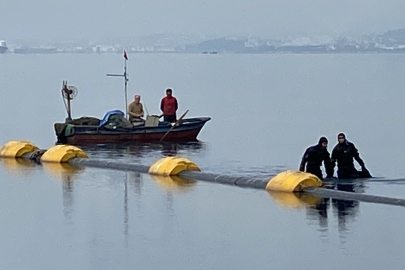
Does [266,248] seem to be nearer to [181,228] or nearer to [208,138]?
[181,228]

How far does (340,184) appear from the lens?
Answer: 23703 millimetres

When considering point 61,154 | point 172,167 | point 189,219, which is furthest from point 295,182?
point 61,154

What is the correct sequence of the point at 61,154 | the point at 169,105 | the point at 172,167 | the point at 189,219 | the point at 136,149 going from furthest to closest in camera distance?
A: the point at 169,105
the point at 136,149
the point at 61,154
the point at 172,167
the point at 189,219

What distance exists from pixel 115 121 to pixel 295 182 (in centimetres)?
1120

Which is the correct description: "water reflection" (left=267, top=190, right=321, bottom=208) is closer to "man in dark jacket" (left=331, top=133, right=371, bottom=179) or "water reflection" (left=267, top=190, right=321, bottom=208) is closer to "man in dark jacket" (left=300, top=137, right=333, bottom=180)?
"man in dark jacket" (left=300, top=137, right=333, bottom=180)

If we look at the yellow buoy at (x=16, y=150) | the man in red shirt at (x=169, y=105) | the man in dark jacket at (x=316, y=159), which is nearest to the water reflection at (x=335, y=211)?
the man in dark jacket at (x=316, y=159)

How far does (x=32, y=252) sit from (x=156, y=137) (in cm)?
1594

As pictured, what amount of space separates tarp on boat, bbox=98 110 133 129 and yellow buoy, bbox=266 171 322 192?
10272 mm

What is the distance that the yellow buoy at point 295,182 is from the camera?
2236 centimetres

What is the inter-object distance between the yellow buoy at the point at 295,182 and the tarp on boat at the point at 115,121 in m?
10.3

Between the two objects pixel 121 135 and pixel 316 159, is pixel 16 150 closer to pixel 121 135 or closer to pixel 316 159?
pixel 121 135

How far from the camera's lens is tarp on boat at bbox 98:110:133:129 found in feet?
107

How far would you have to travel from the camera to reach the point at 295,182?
22.4 metres

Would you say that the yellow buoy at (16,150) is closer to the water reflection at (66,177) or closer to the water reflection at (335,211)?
the water reflection at (66,177)
